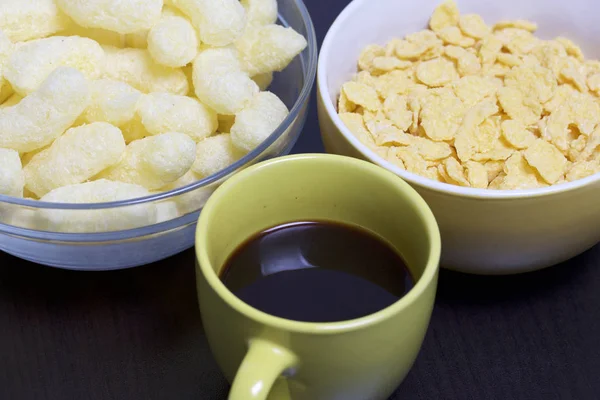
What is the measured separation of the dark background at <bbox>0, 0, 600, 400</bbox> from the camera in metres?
0.57

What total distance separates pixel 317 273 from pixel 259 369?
13cm

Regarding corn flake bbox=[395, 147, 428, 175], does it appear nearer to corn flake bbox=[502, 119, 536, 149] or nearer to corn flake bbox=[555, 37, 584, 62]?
corn flake bbox=[502, 119, 536, 149]

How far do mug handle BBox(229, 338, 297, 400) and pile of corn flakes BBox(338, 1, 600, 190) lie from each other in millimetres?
242

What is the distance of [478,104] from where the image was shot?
0.65 m

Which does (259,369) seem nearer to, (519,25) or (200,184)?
(200,184)

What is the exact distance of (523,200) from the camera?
0.53m

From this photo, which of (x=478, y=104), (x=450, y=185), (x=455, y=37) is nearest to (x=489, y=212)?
(x=450, y=185)

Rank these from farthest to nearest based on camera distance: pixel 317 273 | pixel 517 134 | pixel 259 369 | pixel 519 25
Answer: pixel 519 25
pixel 517 134
pixel 317 273
pixel 259 369

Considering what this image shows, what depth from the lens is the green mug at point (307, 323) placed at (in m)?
0.41

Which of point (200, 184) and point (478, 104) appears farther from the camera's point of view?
point (478, 104)

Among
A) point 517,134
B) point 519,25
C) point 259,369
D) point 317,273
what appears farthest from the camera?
point 519,25

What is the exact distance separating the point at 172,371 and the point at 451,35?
410 millimetres

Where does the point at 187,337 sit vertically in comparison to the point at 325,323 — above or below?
below

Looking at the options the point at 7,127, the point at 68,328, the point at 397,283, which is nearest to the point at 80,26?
the point at 7,127
